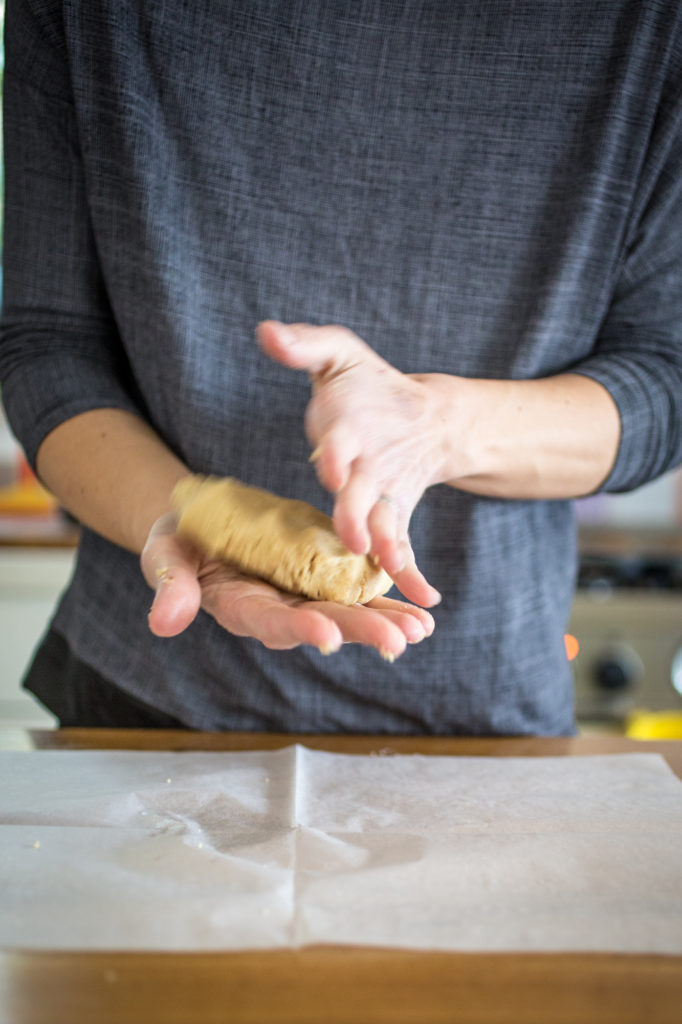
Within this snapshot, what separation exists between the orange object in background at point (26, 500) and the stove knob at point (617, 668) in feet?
4.00

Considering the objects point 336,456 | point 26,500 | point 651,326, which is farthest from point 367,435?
point 26,500

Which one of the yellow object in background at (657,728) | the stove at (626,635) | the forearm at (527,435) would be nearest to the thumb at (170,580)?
the forearm at (527,435)

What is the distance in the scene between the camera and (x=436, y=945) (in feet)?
1.55

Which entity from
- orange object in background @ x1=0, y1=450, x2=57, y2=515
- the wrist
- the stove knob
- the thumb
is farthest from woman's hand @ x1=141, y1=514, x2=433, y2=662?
orange object in background @ x1=0, y1=450, x2=57, y2=515

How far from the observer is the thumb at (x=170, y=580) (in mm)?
545

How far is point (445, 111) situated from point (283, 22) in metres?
0.17

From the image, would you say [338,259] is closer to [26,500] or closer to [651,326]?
[651,326]

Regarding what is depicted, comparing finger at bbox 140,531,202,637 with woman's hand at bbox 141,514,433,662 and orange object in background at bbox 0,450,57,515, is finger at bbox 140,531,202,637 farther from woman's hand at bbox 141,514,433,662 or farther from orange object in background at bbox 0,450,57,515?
orange object in background at bbox 0,450,57,515

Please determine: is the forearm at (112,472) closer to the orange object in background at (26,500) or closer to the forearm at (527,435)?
the forearm at (527,435)

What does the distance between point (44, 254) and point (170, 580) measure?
1.44ft

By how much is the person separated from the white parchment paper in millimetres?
129

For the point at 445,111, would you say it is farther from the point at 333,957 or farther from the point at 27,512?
the point at 27,512

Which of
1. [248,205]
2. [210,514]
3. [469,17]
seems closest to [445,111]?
[469,17]

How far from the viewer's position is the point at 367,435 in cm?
57
